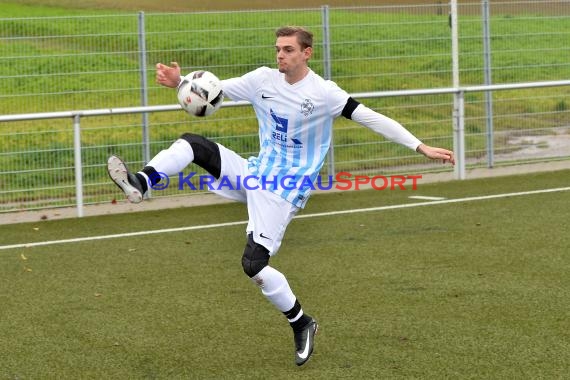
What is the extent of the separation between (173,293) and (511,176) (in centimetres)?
750

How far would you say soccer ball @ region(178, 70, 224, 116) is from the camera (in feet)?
24.2

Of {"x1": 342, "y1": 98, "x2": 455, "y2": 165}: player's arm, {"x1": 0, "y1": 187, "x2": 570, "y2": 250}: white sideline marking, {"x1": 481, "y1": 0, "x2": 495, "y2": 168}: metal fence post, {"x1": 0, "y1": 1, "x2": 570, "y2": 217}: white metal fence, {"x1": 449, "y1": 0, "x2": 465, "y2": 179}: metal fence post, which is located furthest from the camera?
{"x1": 481, "y1": 0, "x2": 495, "y2": 168}: metal fence post

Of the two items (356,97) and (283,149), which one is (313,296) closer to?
(283,149)

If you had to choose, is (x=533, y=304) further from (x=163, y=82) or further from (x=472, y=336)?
(x=163, y=82)

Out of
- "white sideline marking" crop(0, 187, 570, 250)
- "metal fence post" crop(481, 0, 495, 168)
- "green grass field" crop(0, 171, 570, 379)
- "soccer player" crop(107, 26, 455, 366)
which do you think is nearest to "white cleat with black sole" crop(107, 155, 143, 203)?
"soccer player" crop(107, 26, 455, 366)

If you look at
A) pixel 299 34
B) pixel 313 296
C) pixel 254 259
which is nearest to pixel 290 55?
pixel 299 34

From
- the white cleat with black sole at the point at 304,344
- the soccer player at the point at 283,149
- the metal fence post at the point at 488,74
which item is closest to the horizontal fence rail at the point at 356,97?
the metal fence post at the point at 488,74

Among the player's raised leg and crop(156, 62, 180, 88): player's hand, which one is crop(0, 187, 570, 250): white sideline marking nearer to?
crop(156, 62, 180, 88): player's hand

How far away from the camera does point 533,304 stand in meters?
8.52

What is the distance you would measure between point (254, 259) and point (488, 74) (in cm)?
1029

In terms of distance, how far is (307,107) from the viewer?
733cm

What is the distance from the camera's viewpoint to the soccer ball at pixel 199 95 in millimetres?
7363

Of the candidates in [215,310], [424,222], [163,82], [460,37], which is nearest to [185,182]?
[424,222]

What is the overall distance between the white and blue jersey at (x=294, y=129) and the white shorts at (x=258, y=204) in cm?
5
